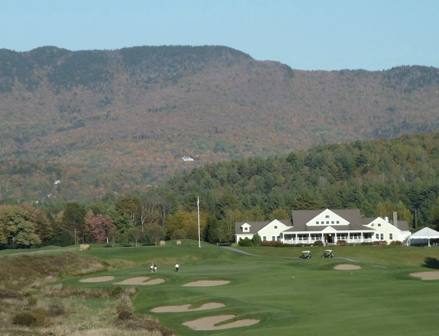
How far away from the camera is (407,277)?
6656 cm

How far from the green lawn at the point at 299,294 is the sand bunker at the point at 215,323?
0.64 m

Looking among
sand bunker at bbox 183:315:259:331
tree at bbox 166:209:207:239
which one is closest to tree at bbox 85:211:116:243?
tree at bbox 166:209:207:239

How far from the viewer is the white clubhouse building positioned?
139 m

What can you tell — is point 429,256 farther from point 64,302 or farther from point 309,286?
point 64,302

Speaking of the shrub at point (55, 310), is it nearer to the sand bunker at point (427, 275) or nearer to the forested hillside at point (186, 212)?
the sand bunker at point (427, 275)

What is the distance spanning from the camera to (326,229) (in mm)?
137500

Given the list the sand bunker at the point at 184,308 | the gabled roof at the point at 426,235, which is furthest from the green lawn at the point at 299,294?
the gabled roof at the point at 426,235

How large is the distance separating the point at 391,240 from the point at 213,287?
76408 millimetres

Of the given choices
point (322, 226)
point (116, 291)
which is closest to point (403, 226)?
point (322, 226)

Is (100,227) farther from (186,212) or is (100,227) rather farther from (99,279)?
(99,279)

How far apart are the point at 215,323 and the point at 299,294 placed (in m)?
9.66

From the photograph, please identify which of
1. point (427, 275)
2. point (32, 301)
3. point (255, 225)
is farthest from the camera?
point (255, 225)

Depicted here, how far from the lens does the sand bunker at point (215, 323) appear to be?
4938 centimetres

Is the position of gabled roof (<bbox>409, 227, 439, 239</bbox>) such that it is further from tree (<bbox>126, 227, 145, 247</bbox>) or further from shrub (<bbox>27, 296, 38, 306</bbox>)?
shrub (<bbox>27, 296, 38, 306</bbox>)
